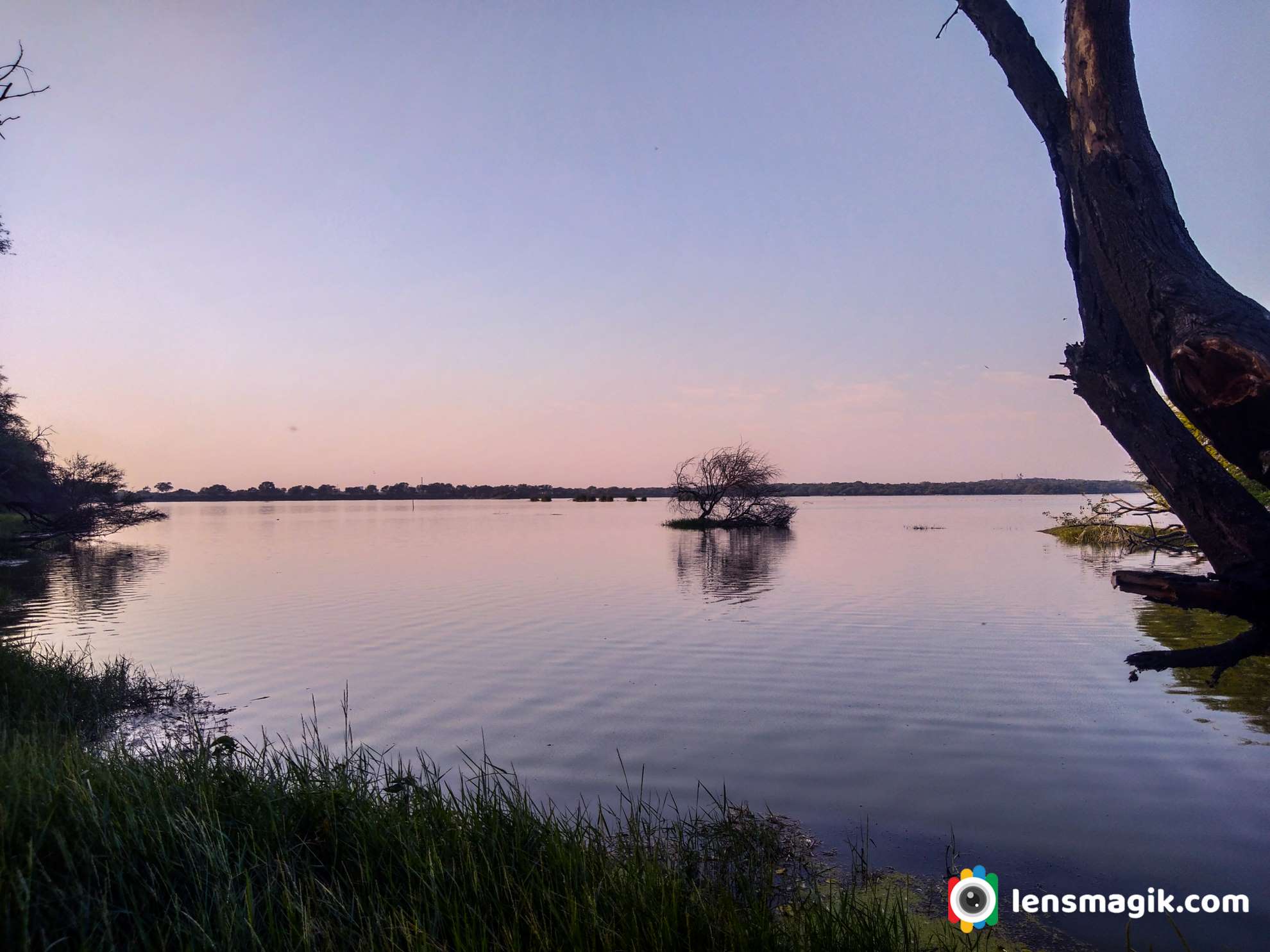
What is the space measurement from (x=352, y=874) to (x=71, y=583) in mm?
25829

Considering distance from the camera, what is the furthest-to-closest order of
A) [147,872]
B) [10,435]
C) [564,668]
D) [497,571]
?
[10,435] < [497,571] < [564,668] < [147,872]

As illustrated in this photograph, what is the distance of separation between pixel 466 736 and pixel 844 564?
799 inches

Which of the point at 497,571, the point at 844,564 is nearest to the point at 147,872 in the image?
the point at 497,571

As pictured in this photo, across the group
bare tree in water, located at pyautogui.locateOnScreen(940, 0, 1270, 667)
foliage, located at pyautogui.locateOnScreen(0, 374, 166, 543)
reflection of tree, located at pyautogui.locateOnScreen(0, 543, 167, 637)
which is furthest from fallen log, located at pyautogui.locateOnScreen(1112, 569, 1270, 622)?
foliage, located at pyautogui.locateOnScreen(0, 374, 166, 543)

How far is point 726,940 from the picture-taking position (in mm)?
3658

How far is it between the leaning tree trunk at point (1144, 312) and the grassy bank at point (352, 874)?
2267 mm

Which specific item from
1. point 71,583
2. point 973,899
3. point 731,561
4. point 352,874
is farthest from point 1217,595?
point 71,583

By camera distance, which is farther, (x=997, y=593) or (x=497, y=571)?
(x=497, y=571)

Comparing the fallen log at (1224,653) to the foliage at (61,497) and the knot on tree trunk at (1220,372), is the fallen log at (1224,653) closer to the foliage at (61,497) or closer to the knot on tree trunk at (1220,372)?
the knot on tree trunk at (1220,372)

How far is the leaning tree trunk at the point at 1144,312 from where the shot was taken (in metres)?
2.52

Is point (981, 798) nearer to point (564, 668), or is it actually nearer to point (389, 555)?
point (564, 668)

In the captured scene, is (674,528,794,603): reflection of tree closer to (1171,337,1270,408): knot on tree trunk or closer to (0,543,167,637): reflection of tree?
(0,543,167,637): reflection of tree

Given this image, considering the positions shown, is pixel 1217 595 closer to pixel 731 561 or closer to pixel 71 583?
pixel 731 561

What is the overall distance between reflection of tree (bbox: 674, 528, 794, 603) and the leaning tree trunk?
52.6 feet
